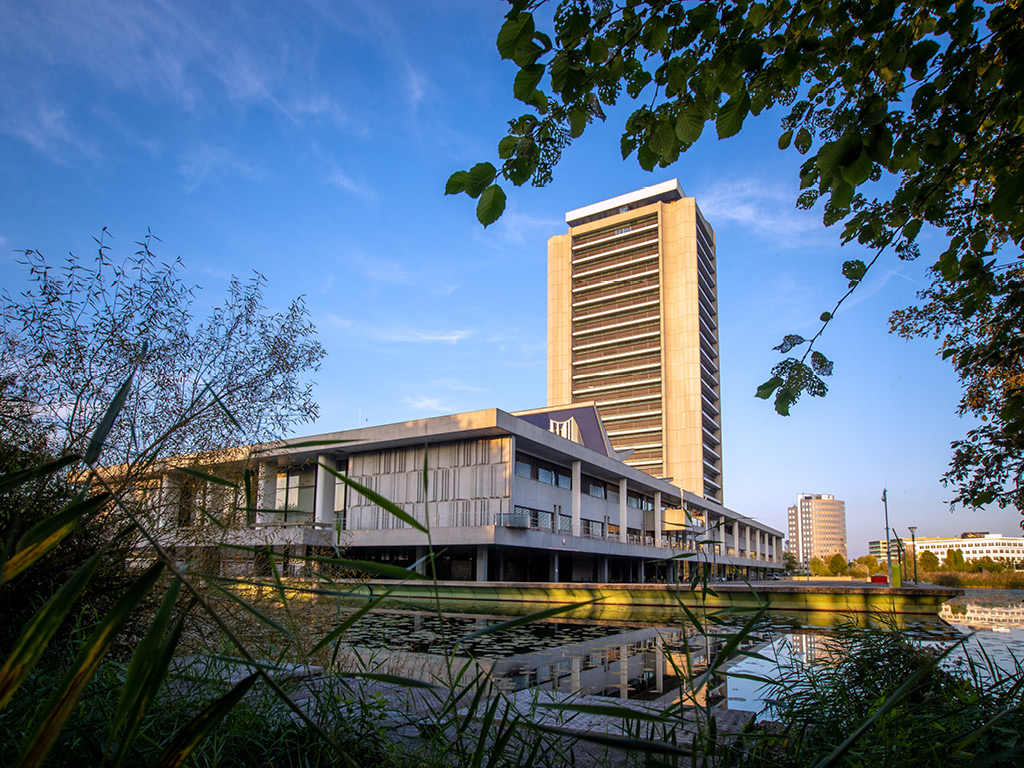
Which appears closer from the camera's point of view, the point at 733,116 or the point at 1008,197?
the point at 1008,197

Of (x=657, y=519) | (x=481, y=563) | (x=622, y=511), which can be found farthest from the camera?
(x=657, y=519)

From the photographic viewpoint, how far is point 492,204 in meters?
2.46

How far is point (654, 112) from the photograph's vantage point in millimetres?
3199

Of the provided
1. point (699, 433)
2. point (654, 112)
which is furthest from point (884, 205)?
point (699, 433)

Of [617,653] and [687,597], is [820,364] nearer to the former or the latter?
[617,653]

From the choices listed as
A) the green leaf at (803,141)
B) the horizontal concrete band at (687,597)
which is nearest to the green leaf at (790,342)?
the green leaf at (803,141)

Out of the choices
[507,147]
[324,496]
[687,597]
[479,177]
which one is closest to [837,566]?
[324,496]

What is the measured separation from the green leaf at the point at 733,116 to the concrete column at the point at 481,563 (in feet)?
86.2

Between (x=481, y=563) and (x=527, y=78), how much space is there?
2678cm

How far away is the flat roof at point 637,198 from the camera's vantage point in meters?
73.6

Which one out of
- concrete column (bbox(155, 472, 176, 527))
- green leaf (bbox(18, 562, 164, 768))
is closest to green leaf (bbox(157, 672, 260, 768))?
green leaf (bbox(18, 562, 164, 768))

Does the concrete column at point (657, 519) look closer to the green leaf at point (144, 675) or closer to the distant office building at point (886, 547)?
the distant office building at point (886, 547)

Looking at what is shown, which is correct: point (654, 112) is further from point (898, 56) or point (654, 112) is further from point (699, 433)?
point (699, 433)

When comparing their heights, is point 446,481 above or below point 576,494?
above
